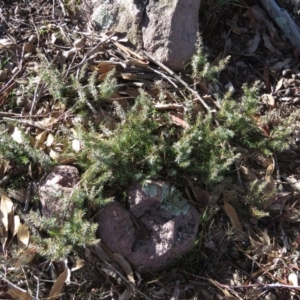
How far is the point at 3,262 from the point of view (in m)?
2.37

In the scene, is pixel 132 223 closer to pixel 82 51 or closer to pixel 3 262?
pixel 3 262

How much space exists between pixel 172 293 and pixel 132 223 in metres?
0.39

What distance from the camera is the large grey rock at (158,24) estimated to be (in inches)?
113

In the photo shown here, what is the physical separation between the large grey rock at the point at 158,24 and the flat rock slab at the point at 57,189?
87cm

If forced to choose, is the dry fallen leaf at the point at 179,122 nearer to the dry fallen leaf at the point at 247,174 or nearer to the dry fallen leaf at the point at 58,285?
the dry fallen leaf at the point at 247,174

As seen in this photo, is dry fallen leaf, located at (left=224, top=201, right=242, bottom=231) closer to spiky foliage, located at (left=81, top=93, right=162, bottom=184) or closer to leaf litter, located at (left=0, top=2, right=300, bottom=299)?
leaf litter, located at (left=0, top=2, right=300, bottom=299)

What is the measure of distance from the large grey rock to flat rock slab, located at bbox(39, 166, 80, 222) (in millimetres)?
869

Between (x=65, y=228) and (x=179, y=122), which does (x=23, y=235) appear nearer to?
(x=65, y=228)

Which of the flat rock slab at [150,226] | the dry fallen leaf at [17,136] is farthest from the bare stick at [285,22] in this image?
the dry fallen leaf at [17,136]

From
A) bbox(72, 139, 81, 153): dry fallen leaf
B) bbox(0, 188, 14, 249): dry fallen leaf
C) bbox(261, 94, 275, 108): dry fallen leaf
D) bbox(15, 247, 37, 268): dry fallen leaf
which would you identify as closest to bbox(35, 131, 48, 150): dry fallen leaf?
bbox(72, 139, 81, 153): dry fallen leaf

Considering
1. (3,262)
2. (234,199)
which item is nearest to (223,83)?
(234,199)

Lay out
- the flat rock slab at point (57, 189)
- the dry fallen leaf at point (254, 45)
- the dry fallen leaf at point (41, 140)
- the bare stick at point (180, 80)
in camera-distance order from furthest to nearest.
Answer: the dry fallen leaf at point (254, 45) → the bare stick at point (180, 80) → the dry fallen leaf at point (41, 140) → the flat rock slab at point (57, 189)

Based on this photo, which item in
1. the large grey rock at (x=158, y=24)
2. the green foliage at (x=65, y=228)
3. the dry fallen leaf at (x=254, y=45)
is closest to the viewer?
the green foliage at (x=65, y=228)

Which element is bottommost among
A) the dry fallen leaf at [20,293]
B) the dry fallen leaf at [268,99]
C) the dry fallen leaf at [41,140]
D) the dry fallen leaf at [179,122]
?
the dry fallen leaf at [20,293]
